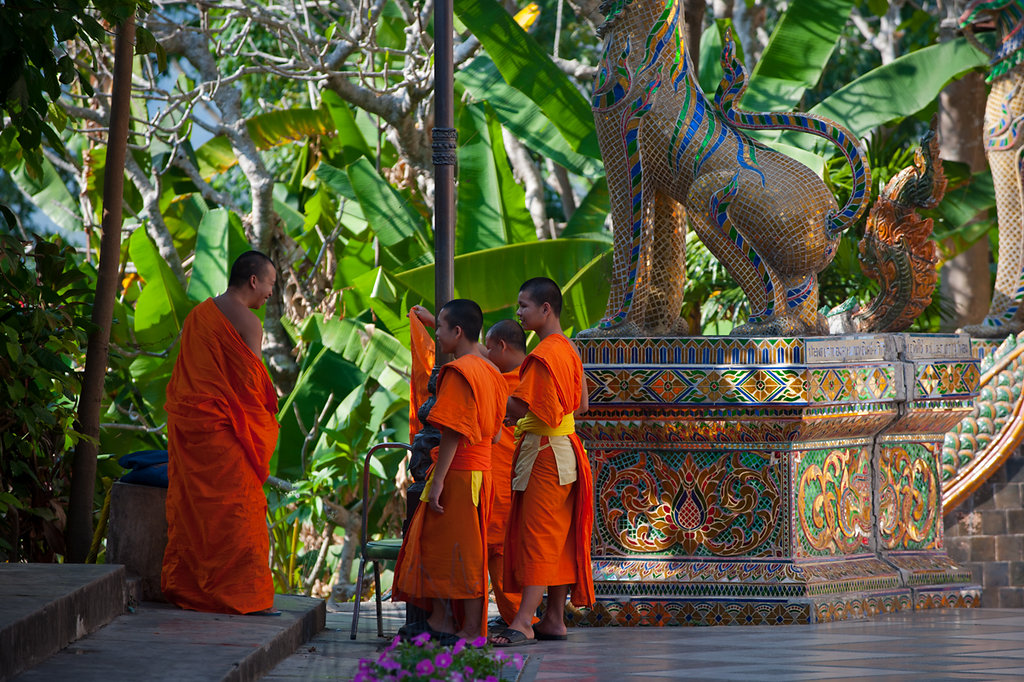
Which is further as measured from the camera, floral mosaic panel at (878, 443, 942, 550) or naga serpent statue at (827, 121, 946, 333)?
naga serpent statue at (827, 121, 946, 333)

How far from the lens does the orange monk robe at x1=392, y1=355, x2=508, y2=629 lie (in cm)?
545

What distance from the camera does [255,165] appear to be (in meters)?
11.4

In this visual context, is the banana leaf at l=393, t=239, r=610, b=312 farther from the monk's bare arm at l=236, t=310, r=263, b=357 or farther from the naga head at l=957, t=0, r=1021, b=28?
the monk's bare arm at l=236, t=310, r=263, b=357

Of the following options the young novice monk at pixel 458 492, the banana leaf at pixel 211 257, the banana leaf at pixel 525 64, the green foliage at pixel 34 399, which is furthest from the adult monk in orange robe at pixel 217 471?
the banana leaf at pixel 211 257

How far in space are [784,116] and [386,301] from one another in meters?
5.04

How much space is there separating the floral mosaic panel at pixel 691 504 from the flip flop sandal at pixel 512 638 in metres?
1.14

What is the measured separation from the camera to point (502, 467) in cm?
639

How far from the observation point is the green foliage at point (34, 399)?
20.2 ft

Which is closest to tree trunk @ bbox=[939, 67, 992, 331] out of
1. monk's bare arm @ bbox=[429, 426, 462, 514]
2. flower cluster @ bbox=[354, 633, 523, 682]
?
monk's bare arm @ bbox=[429, 426, 462, 514]

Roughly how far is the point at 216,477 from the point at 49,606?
1315 millimetres

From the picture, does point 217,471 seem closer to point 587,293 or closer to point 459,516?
point 459,516

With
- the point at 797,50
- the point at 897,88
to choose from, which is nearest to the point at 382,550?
the point at 797,50

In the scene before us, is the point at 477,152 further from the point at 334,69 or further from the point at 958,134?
the point at 958,134

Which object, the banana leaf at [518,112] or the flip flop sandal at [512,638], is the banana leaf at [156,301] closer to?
the banana leaf at [518,112]
